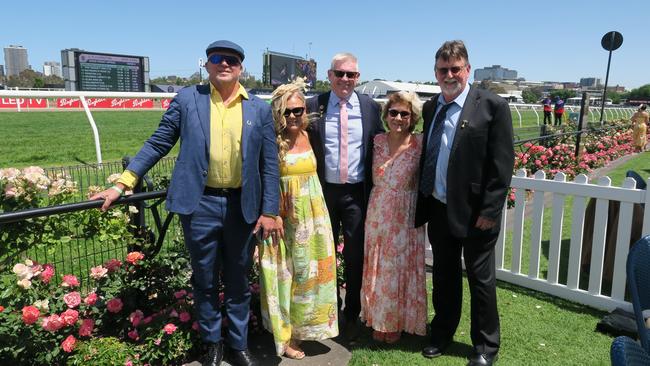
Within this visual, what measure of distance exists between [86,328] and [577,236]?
3.72m

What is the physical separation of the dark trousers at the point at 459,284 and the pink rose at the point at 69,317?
7.16ft

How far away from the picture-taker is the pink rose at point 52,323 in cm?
259

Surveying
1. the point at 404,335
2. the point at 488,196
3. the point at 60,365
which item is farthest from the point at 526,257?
the point at 60,365

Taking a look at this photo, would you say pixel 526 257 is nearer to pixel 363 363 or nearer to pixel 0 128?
pixel 363 363

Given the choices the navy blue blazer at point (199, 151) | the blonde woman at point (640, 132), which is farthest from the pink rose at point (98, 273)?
the blonde woman at point (640, 132)

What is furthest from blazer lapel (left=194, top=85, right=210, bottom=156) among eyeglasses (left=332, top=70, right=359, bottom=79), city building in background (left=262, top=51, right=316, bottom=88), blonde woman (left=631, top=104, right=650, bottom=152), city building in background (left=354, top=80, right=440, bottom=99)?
city building in background (left=262, top=51, right=316, bottom=88)

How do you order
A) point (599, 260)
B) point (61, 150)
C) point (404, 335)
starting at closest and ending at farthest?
point (404, 335), point (599, 260), point (61, 150)

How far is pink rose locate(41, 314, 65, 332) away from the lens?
259 centimetres

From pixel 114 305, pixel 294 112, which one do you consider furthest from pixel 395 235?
pixel 114 305

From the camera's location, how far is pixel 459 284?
10.8 ft

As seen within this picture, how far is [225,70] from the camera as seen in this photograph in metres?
2.61

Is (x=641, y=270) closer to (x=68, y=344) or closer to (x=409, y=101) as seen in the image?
(x=409, y=101)

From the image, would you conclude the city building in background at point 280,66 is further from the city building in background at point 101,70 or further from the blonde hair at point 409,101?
the blonde hair at point 409,101

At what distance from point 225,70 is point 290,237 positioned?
1.09m
